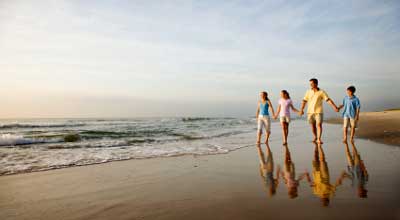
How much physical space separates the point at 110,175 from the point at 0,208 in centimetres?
180

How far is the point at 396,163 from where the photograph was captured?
467 cm

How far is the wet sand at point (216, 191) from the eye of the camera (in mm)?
2654

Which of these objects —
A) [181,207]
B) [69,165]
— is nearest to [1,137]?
[69,165]

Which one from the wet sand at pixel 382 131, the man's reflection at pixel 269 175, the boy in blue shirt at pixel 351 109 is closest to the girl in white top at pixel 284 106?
the boy in blue shirt at pixel 351 109

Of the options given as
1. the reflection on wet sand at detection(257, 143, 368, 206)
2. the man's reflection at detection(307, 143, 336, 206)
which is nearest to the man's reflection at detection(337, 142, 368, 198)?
the reflection on wet sand at detection(257, 143, 368, 206)

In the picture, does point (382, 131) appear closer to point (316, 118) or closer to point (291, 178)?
point (316, 118)

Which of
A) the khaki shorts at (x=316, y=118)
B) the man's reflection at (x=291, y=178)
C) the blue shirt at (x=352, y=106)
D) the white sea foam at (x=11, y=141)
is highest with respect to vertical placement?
the blue shirt at (x=352, y=106)

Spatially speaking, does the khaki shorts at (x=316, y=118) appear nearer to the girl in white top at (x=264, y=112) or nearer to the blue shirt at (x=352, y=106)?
the blue shirt at (x=352, y=106)

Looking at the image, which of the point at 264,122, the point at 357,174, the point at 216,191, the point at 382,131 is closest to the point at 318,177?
the point at 357,174

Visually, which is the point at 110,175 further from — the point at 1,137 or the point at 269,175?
the point at 1,137

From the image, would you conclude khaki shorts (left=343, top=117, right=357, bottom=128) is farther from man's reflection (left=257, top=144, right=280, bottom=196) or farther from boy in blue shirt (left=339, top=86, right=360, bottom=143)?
man's reflection (left=257, top=144, right=280, bottom=196)

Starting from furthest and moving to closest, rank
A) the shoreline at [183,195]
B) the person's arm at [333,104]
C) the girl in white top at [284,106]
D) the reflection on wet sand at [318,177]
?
the girl in white top at [284,106] < the person's arm at [333,104] < the reflection on wet sand at [318,177] < the shoreline at [183,195]

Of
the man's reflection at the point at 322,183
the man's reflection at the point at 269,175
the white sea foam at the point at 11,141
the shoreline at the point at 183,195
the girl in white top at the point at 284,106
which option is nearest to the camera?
the shoreline at the point at 183,195

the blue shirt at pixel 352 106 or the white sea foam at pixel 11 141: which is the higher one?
the blue shirt at pixel 352 106
